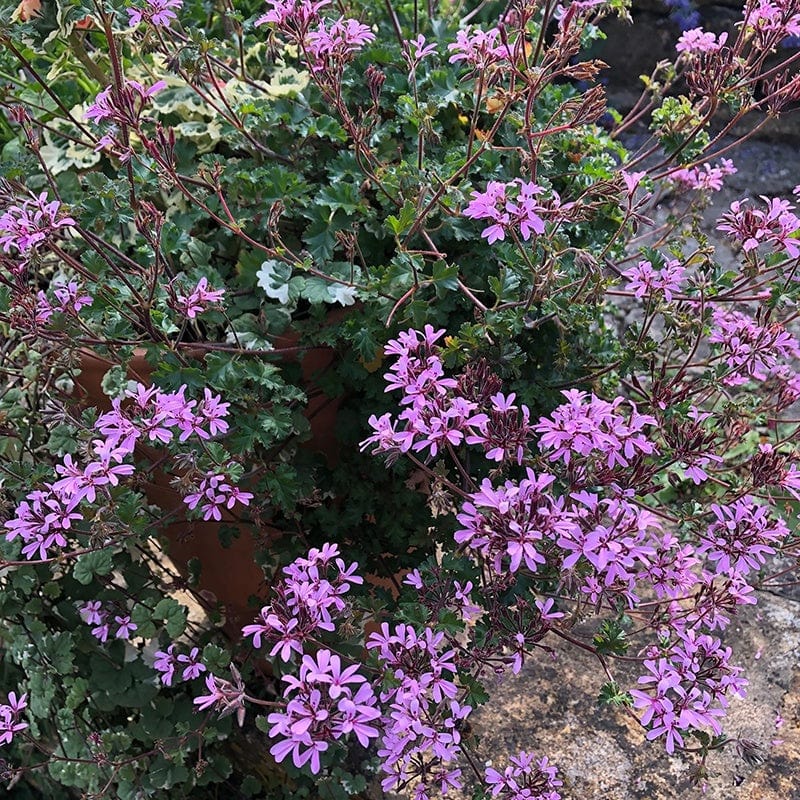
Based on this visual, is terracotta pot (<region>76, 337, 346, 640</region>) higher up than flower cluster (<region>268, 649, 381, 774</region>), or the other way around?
terracotta pot (<region>76, 337, 346, 640</region>)

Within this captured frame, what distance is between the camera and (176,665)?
1509 mm

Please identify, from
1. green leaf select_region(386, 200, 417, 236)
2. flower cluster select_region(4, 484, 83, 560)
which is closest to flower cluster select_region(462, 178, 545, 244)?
green leaf select_region(386, 200, 417, 236)

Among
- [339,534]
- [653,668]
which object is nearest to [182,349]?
[339,534]

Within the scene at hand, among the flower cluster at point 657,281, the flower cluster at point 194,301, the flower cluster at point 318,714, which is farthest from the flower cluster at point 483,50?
the flower cluster at point 318,714

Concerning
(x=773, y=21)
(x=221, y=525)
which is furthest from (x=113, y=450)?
(x=773, y=21)

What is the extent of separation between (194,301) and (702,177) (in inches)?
40.1

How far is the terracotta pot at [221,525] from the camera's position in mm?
1517

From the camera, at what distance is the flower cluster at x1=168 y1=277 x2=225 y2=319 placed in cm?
127

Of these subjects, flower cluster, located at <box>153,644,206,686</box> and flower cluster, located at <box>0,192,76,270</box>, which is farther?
flower cluster, located at <box>153,644,206,686</box>

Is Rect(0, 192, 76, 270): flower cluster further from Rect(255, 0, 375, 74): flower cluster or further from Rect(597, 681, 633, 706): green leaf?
Rect(597, 681, 633, 706): green leaf

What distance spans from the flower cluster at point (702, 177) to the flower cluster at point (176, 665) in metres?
1.20

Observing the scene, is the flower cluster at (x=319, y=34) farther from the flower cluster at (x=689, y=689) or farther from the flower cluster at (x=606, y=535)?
the flower cluster at (x=689, y=689)

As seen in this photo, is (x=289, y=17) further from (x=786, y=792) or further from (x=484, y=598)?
(x=786, y=792)

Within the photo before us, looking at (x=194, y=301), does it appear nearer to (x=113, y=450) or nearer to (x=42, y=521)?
(x=113, y=450)
